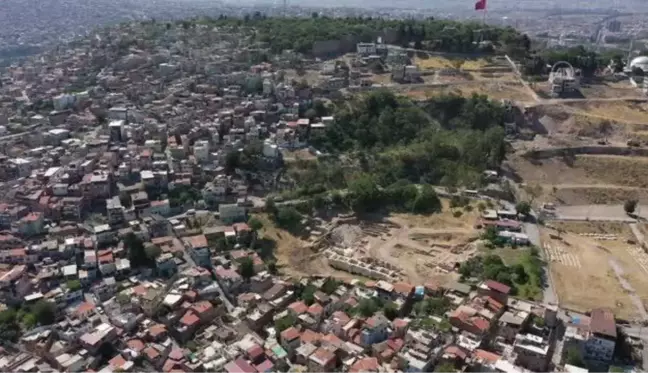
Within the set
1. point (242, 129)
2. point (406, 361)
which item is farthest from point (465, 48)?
point (406, 361)

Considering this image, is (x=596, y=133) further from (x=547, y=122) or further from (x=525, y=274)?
(x=525, y=274)

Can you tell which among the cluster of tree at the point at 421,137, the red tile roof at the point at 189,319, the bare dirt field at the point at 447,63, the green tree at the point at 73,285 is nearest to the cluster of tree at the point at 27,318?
the green tree at the point at 73,285

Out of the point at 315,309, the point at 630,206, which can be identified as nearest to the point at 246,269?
the point at 315,309

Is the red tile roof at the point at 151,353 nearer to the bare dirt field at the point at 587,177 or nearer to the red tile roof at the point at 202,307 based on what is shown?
the red tile roof at the point at 202,307

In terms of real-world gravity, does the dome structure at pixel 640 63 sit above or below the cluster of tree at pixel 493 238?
above

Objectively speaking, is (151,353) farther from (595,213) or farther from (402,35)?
(402,35)

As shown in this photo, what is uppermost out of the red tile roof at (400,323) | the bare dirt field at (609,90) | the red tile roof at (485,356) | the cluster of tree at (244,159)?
the bare dirt field at (609,90)

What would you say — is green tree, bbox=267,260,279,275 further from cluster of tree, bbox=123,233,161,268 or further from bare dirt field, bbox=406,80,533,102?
bare dirt field, bbox=406,80,533,102
